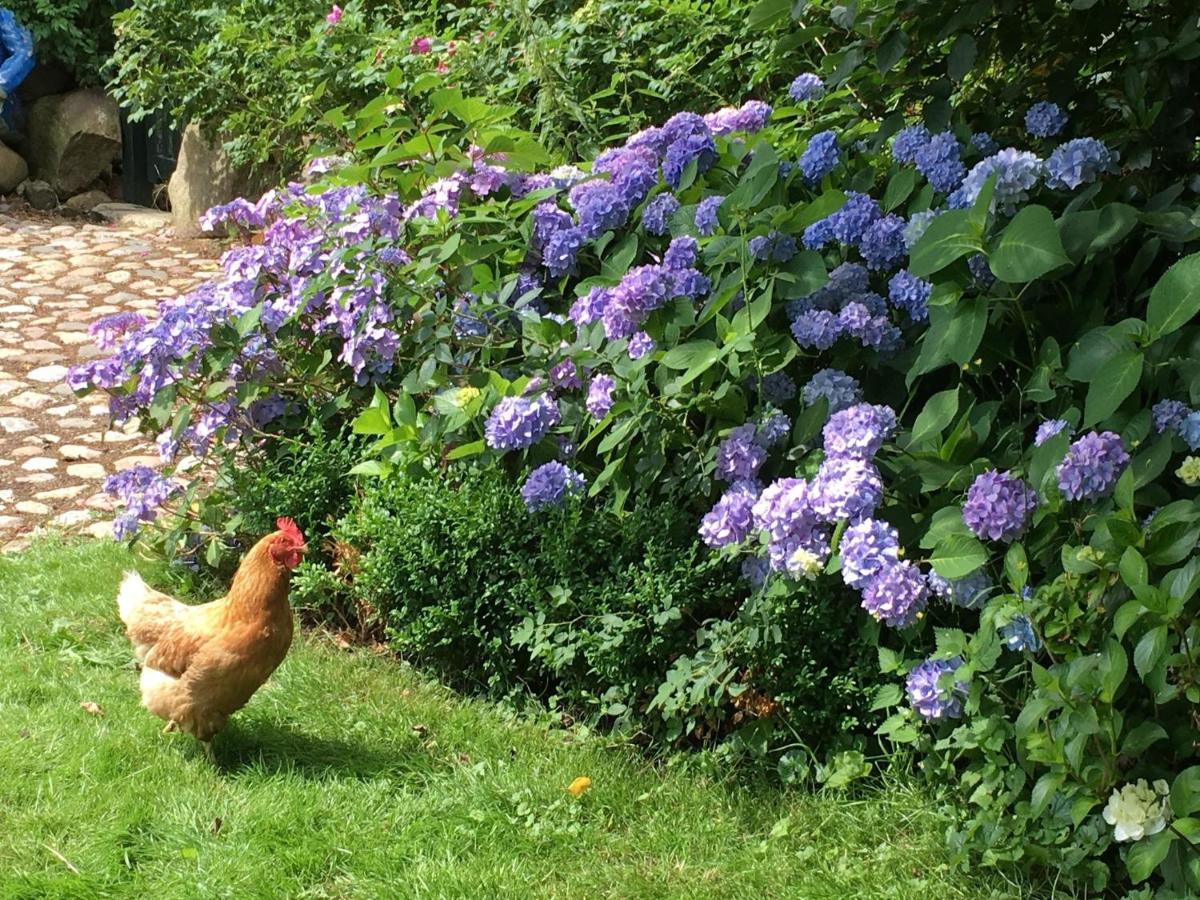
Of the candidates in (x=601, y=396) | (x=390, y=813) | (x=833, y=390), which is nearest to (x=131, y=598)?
(x=390, y=813)

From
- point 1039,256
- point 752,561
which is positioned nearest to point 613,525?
point 752,561

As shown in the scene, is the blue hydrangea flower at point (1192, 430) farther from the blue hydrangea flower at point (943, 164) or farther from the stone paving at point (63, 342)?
the stone paving at point (63, 342)

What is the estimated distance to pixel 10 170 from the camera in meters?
11.1

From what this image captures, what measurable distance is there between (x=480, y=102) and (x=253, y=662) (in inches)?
77.0

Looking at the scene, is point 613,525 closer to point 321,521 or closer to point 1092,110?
point 321,521

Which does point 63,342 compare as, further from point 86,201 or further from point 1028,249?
point 1028,249

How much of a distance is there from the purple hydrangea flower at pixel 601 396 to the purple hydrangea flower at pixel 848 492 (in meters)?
0.68

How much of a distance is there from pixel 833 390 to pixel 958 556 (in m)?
0.62

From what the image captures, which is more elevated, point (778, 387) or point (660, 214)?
point (660, 214)

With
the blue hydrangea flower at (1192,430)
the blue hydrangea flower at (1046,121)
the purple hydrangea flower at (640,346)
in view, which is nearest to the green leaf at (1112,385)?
the blue hydrangea flower at (1192,430)

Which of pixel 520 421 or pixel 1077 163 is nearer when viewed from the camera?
pixel 1077 163

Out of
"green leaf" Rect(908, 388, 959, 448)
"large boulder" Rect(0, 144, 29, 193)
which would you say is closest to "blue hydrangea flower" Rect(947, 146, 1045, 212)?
"green leaf" Rect(908, 388, 959, 448)

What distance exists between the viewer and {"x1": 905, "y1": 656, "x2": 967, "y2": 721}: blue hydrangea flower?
282cm

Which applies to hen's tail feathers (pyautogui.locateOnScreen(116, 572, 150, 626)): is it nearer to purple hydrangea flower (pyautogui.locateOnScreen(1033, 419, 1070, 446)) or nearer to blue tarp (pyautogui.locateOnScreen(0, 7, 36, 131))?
purple hydrangea flower (pyautogui.locateOnScreen(1033, 419, 1070, 446))
